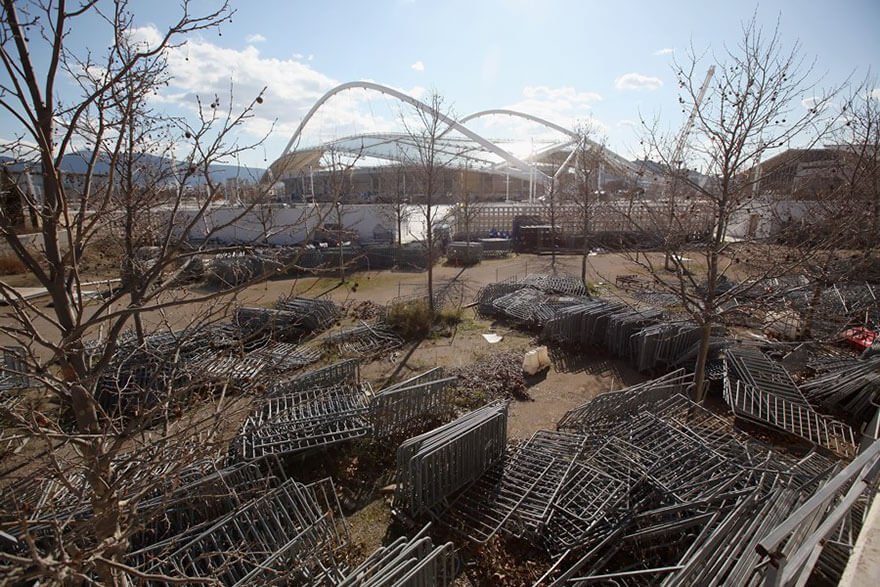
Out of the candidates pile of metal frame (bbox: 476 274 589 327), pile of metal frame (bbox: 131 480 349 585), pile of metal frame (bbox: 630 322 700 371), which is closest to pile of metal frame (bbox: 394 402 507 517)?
pile of metal frame (bbox: 131 480 349 585)

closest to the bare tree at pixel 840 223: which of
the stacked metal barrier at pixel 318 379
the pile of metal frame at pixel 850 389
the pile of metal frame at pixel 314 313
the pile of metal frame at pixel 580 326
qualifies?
the pile of metal frame at pixel 850 389

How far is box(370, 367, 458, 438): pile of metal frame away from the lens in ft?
22.4

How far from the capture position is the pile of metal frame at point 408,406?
682 cm

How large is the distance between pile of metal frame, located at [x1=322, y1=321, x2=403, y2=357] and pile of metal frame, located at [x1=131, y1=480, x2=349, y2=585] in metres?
5.60

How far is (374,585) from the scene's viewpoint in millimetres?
3527

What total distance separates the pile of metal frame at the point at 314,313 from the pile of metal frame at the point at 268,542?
743 centimetres

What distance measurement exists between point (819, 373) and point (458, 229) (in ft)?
76.6

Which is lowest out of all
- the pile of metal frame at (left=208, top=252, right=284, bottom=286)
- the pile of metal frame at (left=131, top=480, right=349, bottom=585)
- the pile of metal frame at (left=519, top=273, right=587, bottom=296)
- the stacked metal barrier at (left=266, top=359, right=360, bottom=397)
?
the pile of metal frame at (left=131, top=480, right=349, bottom=585)

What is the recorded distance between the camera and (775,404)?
7.33m

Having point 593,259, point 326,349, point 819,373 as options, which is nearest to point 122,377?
point 326,349

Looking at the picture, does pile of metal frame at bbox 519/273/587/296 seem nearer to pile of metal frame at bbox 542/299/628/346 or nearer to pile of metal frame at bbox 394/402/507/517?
pile of metal frame at bbox 542/299/628/346

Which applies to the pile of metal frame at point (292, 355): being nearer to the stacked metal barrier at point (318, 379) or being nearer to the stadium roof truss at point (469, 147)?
the stacked metal barrier at point (318, 379)

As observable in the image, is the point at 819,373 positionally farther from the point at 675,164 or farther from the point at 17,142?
the point at 17,142

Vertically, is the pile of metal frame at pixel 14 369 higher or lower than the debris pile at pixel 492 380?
higher
